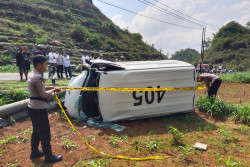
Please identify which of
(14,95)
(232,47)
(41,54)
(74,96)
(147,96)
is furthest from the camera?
(232,47)

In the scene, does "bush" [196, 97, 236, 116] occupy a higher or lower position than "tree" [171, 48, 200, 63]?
lower

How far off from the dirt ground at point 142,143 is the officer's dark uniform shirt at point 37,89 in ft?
3.33

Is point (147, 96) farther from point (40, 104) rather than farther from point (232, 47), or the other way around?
point (232, 47)

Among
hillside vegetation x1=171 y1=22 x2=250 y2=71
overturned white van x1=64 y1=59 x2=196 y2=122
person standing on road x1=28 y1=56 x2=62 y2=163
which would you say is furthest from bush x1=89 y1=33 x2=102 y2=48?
hillside vegetation x1=171 y1=22 x2=250 y2=71

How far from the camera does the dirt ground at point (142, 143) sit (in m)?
3.62

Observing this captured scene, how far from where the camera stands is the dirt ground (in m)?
3.62

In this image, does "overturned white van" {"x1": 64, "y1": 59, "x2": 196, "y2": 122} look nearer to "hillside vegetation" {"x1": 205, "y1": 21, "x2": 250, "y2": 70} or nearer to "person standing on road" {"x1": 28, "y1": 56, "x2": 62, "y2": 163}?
"person standing on road" {"x1": 28, "y1": 56, "x2": 62, "y2": 163}

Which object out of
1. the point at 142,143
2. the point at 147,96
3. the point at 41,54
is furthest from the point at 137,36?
the point at 142,143

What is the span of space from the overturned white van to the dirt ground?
33cm

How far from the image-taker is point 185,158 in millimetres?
3668

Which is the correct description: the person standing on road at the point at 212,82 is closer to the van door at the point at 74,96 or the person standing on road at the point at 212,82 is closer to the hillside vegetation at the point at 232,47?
the van door at the point at 74,96

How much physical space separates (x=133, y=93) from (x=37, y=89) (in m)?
2.41

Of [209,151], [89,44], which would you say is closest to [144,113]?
[209,151]

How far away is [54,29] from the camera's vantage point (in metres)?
32.5
